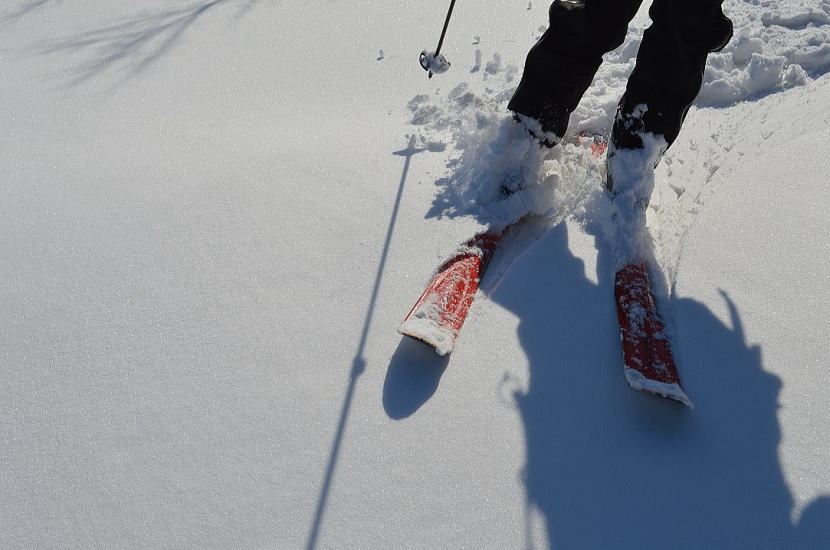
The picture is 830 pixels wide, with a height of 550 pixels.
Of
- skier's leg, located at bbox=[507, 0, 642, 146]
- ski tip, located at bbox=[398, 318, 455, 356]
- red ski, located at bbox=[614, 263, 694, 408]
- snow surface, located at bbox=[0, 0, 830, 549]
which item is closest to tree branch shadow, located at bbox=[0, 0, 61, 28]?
snow surface, located at bbox=[0, 0, 830, 549]

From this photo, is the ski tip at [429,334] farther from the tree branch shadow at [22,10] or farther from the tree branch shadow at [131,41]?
the tree branch shadow at [22,10]

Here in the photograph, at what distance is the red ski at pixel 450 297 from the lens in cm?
151

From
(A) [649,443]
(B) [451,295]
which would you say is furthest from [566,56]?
(A) [649,443]

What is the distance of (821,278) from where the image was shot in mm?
1646

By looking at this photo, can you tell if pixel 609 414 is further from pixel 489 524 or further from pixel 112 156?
pixel 112 156

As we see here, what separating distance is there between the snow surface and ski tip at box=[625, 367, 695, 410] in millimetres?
59

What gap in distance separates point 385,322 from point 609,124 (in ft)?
4.58

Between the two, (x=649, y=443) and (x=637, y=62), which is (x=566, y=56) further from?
(x=649, y=443)

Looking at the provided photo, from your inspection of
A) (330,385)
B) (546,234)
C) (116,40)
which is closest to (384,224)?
(546,234)

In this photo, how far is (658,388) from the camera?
4.52 feet

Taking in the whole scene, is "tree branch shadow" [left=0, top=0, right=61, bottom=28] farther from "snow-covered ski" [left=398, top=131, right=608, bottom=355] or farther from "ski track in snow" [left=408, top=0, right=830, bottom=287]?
"snow-covered ski" [left=398, top=131, right=608, bottom=355]

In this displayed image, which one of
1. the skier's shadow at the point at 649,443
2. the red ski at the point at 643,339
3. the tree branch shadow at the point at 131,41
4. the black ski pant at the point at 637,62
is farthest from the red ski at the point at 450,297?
the tree branch shadow at the point at 131,41

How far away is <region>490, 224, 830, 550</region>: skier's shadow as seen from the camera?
3.92 ft

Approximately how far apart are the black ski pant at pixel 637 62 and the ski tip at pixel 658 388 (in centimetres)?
85
